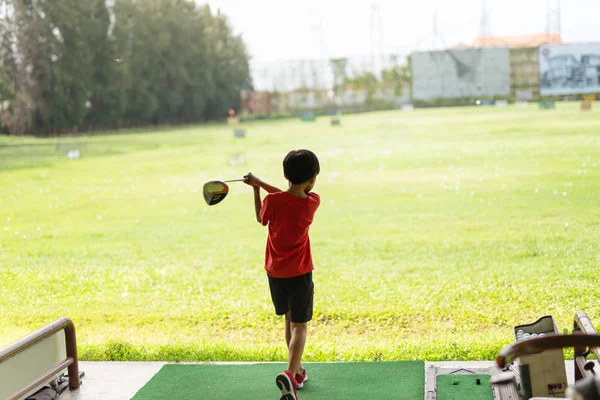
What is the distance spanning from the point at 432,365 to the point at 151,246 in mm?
3493

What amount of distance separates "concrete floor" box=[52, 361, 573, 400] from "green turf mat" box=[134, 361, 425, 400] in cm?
7

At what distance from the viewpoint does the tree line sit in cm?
678

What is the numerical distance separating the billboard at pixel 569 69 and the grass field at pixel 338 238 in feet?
0.67

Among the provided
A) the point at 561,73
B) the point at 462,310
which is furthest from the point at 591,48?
the point at 462,310

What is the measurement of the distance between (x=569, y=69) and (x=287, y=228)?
13.9 ft

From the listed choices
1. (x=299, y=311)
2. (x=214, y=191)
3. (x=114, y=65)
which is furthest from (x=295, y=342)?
(x=114, y=65)

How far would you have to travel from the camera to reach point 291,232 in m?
3.40

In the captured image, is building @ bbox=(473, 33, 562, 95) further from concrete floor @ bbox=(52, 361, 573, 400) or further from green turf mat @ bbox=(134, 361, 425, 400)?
green turf mat @ bbox=(134, 361, 425, 400)

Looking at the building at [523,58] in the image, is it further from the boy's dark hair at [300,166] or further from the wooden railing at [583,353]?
the boy's dark hair at [300,166]

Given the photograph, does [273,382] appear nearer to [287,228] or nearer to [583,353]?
[287,228]

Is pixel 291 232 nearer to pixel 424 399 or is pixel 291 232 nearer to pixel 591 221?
pixel 424 399

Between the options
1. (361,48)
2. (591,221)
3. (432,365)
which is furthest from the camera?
(361,48)

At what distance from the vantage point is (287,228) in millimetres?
3398

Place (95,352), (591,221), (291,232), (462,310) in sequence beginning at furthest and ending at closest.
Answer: (591,221) < (462,310) < (95,352) < (291,232)
